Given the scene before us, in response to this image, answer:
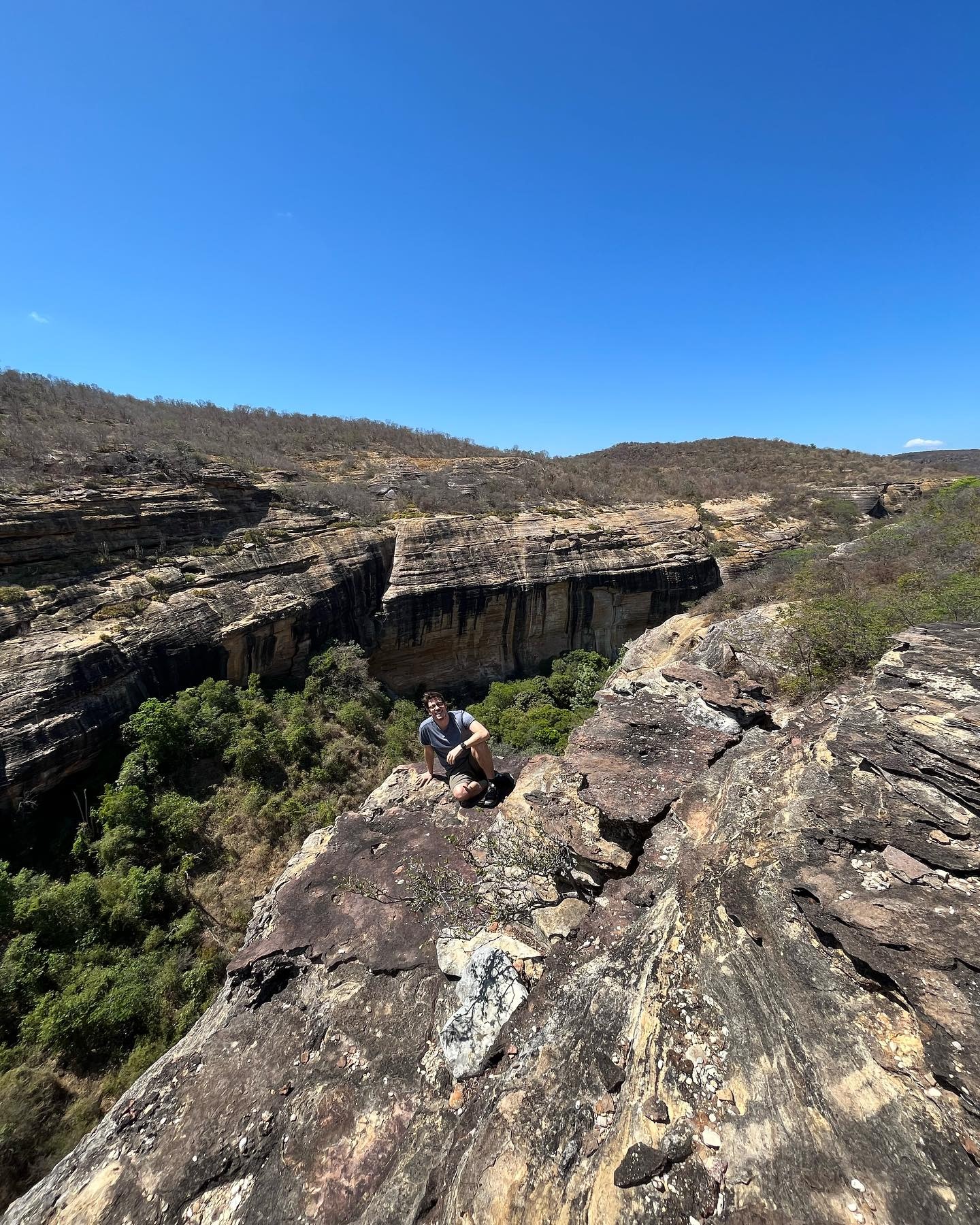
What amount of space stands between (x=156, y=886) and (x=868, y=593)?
43.9 feet

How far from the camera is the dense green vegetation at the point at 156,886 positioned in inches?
228

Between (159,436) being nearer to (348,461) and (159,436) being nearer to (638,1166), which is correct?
(348,461)

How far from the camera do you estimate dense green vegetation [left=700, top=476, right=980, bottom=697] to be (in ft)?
22.4

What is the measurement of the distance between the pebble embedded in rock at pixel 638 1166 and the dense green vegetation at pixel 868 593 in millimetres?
5875

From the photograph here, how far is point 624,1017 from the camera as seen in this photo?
3.05m

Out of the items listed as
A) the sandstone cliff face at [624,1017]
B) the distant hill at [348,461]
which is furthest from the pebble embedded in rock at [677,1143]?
the distant hill at [348,461]

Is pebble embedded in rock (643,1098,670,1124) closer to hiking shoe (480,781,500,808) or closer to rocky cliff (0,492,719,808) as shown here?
hiking shoe (480,781,500,808)

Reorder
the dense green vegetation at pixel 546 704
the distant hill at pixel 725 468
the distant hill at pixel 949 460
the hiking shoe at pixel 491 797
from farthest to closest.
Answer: the distant hill at pixel 949 460, the distant hill at pixel 725 468, the dense green vegetation at pixel 546 704, the hiking shoe at pixel 491 797

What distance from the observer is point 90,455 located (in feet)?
45.2

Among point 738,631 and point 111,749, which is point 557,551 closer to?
point 738,631

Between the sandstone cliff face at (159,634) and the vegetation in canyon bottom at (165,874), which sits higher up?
the sandstone cliff face at (159,634)

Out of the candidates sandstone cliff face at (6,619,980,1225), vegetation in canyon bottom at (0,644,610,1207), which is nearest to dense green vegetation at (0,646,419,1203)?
vegetation in canyon bottom at (0,644,610,1207)

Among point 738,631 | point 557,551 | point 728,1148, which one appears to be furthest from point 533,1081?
point 557,551

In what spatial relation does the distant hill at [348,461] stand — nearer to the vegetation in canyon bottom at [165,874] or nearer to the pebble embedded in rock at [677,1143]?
the vegetation in canyon bottom at [165,874]
